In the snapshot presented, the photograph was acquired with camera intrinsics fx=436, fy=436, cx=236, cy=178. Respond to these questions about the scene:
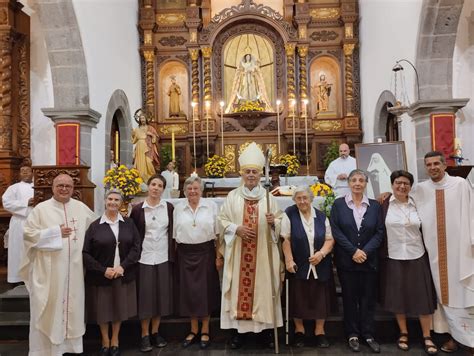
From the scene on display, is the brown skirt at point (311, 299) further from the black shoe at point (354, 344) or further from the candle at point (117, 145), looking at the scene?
the candle at point (117, 145)

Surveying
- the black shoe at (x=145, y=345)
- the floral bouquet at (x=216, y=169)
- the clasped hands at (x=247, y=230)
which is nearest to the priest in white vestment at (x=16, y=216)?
the black shoe at (x=145, y=345)

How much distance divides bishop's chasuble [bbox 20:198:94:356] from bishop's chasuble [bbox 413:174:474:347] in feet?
9.86

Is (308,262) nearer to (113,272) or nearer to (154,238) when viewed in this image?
(154,238)

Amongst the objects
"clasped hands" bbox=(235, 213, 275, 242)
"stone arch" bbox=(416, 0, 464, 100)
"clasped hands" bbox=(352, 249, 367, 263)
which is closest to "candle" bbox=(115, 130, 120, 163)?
"clasped hands" bbox=(235, 213, 275, 242)

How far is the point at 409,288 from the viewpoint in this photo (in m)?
3.70

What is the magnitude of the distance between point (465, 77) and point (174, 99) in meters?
6.09

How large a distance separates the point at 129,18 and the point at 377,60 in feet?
17.7

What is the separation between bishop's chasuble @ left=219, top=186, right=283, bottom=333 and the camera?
374cm

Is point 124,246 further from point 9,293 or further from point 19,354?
point 9,293

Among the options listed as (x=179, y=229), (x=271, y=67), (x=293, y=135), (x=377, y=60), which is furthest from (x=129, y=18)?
(x=179, y=229)

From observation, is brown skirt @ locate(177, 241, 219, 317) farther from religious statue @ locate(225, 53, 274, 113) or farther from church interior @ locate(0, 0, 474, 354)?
religious statue @ locate(225, 53, 274, 113)

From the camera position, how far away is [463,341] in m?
3.59

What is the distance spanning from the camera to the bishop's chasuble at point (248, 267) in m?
3.74

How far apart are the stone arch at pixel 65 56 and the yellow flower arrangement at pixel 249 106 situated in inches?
154
